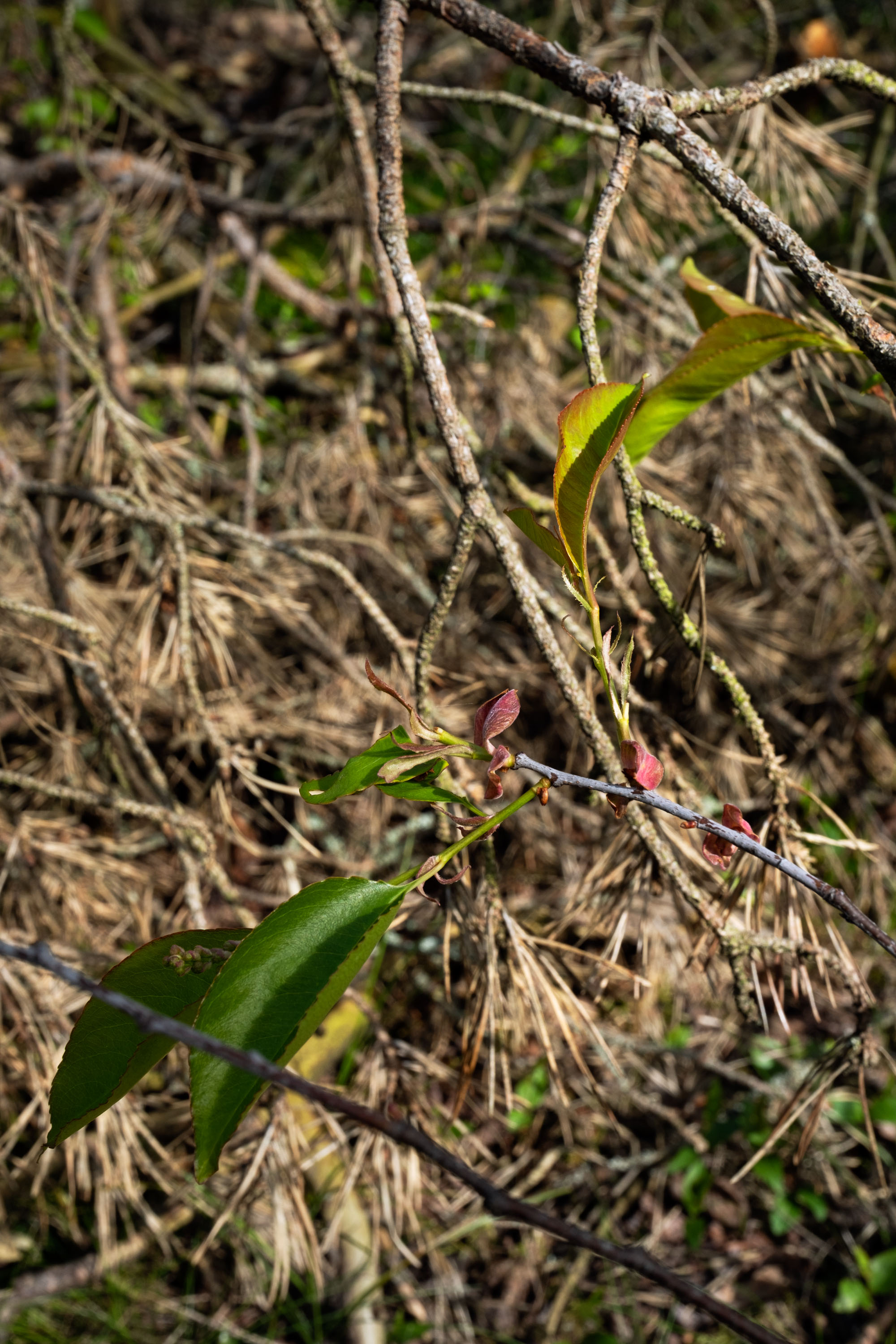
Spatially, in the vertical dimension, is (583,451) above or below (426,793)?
above

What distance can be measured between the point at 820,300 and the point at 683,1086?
1.35m

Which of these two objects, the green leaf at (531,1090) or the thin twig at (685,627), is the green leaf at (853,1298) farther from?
the thin twig at (685,627)

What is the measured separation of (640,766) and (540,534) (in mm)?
183

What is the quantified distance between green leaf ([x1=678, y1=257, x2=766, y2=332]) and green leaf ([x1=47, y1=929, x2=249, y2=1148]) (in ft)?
2.08

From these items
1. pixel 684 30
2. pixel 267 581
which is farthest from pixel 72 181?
pixel 684 30

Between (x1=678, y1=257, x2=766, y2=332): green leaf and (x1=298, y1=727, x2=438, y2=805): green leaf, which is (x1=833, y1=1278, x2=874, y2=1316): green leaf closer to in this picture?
(x1=298, y1=727, x2=438, y2=805): green leaf

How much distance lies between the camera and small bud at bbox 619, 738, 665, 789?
1.92 feet

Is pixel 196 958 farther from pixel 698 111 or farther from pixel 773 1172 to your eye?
pixel 773 1172

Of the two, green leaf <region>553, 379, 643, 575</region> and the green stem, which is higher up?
green leaf <region>553, 379, 643, 575</region>

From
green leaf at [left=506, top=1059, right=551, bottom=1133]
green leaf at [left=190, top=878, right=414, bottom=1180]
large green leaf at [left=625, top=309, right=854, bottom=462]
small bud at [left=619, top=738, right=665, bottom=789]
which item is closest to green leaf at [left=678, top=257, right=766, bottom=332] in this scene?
large green leaf at [left=625, top=309, right=854, bottom=462]

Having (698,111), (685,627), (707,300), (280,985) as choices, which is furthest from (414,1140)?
(698,111)

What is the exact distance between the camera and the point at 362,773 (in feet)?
2.09

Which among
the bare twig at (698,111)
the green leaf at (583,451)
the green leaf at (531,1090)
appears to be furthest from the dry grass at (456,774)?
the green leaf at (583,451)

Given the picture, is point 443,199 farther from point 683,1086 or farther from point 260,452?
point 683,1086
